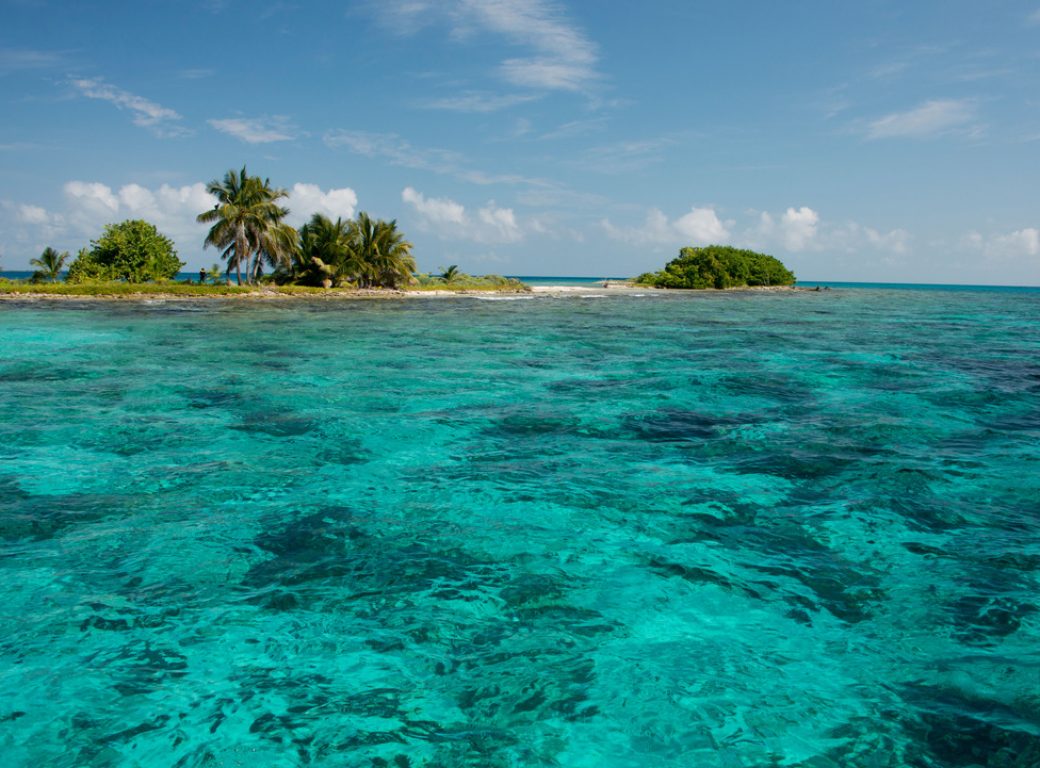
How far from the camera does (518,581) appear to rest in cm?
610

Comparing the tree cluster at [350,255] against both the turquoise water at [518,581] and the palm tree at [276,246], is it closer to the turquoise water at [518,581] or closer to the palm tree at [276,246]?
the palm tree at [276,246]

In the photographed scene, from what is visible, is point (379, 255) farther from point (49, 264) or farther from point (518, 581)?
point (518, 581)

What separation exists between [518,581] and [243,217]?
170 feet

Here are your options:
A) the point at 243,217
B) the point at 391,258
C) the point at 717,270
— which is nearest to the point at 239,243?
the point at 243,217

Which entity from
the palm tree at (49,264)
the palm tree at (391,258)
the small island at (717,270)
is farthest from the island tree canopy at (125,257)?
the small island at (717,270)

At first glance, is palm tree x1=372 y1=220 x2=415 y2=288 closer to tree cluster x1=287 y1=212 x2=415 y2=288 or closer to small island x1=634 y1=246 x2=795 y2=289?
tree cluster x1=287 y1=212 x2=415 y2=288

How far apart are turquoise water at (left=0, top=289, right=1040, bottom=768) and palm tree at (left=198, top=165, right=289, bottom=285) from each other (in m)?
39.9

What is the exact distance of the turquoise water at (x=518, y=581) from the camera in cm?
420

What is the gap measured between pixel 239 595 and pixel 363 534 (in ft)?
5.10

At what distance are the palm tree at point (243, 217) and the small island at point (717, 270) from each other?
62962 millimetres

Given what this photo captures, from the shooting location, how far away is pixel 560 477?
9.04m

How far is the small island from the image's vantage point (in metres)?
98.8

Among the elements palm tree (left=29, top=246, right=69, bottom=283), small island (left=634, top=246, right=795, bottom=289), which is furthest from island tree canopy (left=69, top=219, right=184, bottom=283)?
small island (left=634, top=246, right=795, bottom=289)

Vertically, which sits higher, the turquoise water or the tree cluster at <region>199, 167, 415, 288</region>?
the tree cluster at <region>199, 167, 415, 288</region>
